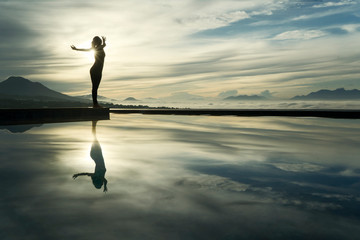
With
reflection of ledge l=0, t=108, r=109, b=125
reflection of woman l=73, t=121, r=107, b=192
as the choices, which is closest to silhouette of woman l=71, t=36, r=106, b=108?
reflection of ledge l=0, t=108, r=109, b=125

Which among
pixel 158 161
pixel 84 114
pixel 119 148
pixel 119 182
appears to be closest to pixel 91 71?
pixel 84 114

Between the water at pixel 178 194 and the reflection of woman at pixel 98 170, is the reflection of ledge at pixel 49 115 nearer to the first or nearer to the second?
the water at pixel 178 194

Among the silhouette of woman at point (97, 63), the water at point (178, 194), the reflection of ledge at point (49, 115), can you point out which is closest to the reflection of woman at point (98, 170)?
the water at point (178, 194)

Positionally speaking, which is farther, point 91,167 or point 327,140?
point 327,140

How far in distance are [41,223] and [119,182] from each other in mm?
1311

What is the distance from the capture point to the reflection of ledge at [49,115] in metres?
11.6

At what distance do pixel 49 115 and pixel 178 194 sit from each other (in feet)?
37.5

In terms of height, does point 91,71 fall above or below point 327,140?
above

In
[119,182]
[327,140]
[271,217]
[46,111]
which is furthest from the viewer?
[46,111]

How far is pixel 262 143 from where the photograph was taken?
7.29 meters

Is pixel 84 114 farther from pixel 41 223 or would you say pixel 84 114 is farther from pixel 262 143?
pixel 41 223

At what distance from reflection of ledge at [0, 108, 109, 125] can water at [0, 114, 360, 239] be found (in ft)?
21.6

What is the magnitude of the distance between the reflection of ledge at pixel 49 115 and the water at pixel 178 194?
6.57 metres

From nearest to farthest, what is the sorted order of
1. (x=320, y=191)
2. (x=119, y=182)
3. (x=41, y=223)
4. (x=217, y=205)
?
(x=41, y=223) → (x=217, y=205) → (x=320, y=191) → (x=119, y=182)
